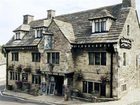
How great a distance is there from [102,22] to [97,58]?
3.77m

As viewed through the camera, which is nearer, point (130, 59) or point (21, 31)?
point (130, 59)

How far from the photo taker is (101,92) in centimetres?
2680

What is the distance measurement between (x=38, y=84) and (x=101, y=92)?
998 centimetres

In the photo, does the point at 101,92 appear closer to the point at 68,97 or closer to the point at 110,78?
the point at 110,78

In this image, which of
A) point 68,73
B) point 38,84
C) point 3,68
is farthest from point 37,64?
point 3,68

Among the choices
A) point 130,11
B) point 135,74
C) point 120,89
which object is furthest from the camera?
point 135,74

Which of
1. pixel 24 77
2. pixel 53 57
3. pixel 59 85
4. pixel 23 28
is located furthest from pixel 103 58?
pixel 23 28

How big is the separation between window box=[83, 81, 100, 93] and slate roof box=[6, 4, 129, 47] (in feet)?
14.5

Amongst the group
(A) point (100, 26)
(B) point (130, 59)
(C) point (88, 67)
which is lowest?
(C) point (88, 67)

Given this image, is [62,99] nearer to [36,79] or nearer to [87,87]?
[87,87]

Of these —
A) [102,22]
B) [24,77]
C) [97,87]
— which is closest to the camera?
[97,87]

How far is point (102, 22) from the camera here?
2738cm

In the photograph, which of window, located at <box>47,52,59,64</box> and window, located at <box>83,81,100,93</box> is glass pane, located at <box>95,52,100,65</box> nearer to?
window, located at <box>83,81,100,93</box>

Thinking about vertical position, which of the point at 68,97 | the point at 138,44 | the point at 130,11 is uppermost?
the point at 130,11
